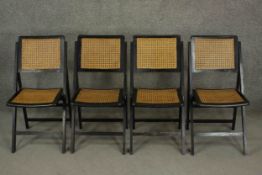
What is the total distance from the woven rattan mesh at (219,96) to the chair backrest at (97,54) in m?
0.82

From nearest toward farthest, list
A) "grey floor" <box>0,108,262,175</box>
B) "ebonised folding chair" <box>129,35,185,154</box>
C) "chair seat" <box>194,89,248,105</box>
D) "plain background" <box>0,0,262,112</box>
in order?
1. "grey floor" <box>0,108,262,175</box>
2. "chair seat" <box>194,89,248,105</box>
3. "ebonised folding chair" <box>129,35,185,154</box>
4. "plain background" <box>0,0,262,112</box>

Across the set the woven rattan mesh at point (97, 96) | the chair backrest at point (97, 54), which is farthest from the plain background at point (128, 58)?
the woven rattan mesh at point (97, 96)

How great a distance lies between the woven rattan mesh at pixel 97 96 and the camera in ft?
10.6

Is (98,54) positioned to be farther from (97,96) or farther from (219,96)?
(219,96)

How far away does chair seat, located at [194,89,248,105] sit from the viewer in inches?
124

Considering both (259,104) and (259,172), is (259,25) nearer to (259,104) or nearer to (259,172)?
(259,104)

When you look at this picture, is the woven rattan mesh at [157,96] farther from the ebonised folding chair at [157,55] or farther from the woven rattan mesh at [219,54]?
the woven rattan mesh at [219,54]

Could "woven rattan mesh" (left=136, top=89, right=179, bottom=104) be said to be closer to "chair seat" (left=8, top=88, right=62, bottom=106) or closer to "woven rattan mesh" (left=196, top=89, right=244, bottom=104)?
"woven rattan mesh" (left=196, top=89, right=244, bottom=104)

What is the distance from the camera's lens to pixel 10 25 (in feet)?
12.4

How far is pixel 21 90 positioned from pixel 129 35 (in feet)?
3.82

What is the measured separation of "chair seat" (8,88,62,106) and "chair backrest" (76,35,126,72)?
0.33m

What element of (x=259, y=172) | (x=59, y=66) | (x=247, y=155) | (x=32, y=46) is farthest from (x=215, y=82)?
(x=32, y=46)

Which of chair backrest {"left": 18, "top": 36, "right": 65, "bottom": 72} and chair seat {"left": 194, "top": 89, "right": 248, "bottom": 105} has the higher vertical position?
chair backrest {"left": 18, "top": 36, "right": 65, "bottom": 72}

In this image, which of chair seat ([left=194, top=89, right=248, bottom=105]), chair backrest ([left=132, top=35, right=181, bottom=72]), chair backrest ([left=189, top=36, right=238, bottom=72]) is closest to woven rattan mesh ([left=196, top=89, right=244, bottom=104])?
chair seat ([left=194, top=89, right=248, bottom=105])
